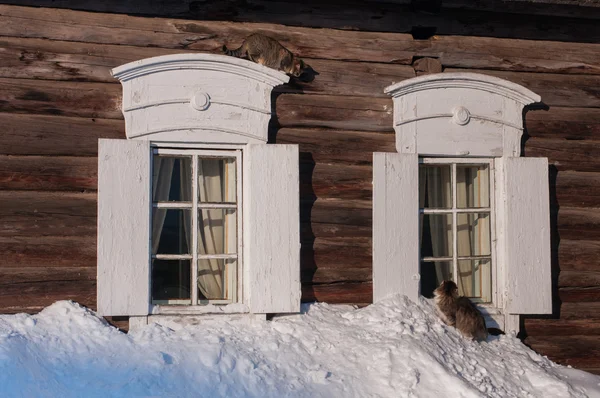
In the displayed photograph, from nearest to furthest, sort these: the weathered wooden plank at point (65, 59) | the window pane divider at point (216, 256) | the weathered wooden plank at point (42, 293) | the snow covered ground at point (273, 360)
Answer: the snow covered ground at point (273, 360)
the weathered wooden plank at point (42, 293)
the weathered wooden plank at point (65, 59)
the window pane divider at point (216, 256)

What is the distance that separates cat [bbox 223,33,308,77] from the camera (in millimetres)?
6156

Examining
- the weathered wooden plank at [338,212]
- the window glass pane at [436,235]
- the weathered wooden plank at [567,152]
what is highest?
the weathered wooden plank at [567,152]

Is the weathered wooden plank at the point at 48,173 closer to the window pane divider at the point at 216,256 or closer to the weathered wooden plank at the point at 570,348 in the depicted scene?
the window pane divider at the point at 216,256

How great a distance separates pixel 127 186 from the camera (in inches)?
229

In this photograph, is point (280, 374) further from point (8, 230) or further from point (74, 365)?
point (8, 230)

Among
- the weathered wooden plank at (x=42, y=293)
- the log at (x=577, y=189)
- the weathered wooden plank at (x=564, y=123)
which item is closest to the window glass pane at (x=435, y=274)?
the log at (x=577, y=189)

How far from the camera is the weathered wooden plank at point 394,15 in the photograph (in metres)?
6.21

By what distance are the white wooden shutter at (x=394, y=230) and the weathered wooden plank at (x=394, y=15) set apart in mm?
1145

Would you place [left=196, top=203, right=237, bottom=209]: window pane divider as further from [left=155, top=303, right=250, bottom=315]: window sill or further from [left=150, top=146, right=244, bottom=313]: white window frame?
[left=155, top=303, right=250, bottom=315]: window sill

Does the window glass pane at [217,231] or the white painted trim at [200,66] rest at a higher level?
the white painted trim at [200,66]

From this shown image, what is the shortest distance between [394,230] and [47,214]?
2.53m

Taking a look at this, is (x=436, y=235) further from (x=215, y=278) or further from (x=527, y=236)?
(x=215, y=278)

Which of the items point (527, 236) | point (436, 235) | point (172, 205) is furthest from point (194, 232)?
point (527, 236)

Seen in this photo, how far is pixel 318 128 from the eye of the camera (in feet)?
20.9
